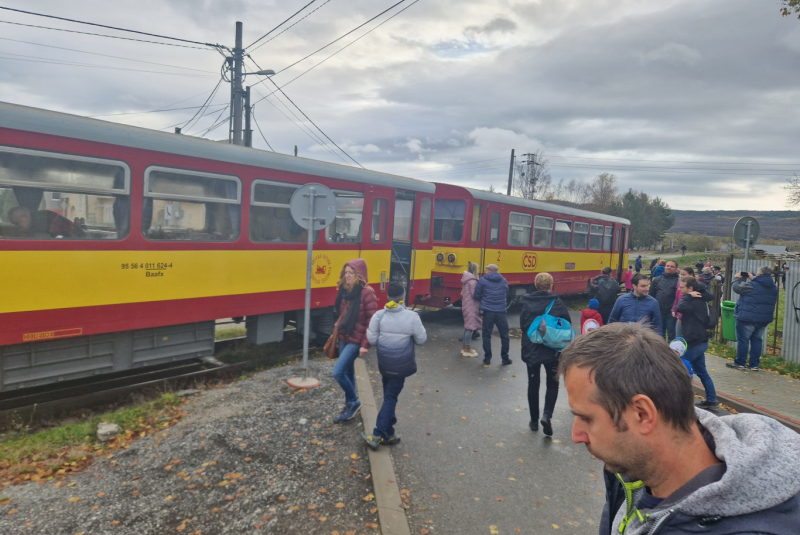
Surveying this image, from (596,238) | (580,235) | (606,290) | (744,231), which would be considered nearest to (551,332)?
(606,290)

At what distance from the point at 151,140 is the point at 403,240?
5.88m

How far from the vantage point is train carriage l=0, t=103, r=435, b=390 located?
5.60 meters

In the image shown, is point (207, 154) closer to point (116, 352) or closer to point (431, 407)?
point (116, 352)

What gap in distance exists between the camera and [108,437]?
5230mm

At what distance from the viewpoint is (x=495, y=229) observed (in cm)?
1428

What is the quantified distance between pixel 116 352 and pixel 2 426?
52.8 inches

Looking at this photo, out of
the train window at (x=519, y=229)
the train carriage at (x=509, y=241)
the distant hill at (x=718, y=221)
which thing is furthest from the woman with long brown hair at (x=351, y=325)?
the distant hill at (x=718, y=221)

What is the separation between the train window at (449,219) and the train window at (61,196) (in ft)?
27.5

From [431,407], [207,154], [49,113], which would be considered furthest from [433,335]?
[49,113]

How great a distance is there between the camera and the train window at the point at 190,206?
662 centimetres

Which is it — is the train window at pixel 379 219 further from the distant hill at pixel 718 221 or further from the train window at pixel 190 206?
the distant hill at pixel 718 221

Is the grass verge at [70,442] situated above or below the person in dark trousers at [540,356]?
below

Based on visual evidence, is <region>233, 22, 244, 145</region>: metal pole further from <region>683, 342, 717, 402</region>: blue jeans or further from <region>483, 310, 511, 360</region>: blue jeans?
<region>683, 342, 717, 402</region>: blue jeans

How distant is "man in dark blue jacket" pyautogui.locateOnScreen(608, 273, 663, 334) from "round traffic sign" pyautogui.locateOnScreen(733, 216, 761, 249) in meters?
3.94
